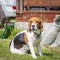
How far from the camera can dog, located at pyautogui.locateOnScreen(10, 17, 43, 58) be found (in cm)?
1064

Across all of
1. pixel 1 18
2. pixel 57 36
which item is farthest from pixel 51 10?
pixel 1 18

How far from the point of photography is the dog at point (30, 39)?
419 inches

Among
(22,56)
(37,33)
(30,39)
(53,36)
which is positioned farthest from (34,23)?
(53,36)

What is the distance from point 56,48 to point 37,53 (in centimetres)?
163

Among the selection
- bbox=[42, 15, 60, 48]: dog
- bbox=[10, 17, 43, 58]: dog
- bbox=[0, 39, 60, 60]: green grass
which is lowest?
bbox=[42, 15, 60, 48]: dog

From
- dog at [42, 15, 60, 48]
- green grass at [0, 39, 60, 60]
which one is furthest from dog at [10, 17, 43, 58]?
dog at [42, 15, 60, 48]

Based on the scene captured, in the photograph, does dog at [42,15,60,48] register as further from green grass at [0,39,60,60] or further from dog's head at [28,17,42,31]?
dog's head at [28,17,42,31]

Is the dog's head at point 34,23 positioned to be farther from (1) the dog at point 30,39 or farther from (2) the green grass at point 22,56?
(2) the green grass at point 22,56

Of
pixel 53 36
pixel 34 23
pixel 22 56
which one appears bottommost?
pixel 53 36

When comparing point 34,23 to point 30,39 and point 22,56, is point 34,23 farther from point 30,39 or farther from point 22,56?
point 22,56

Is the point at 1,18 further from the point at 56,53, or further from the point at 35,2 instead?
the point at 56,53

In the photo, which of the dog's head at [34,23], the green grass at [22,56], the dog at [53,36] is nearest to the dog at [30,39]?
the dog's head at [34,23]

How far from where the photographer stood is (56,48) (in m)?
12.8

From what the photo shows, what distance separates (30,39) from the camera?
426 inches
